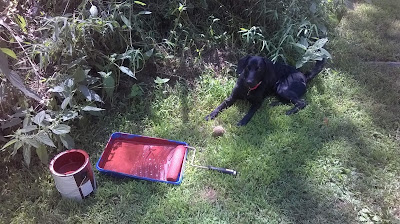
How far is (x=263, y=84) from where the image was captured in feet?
9.02

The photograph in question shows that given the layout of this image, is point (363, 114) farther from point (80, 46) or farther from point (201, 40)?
point (80, 46)

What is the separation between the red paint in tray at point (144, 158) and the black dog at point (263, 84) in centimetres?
45

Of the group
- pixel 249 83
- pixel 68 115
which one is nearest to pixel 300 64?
pixel 249 83

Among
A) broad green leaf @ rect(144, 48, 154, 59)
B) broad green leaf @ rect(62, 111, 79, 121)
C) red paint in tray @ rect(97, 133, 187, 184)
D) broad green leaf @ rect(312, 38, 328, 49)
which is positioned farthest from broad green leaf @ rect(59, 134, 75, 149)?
broad green leaf @ rect(312, 38, 328, 49)

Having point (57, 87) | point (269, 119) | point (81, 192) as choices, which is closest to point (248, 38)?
point (269, 119)

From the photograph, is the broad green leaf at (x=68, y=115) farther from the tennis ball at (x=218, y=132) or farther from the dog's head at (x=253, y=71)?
the dog's head at (x=253, y=71)

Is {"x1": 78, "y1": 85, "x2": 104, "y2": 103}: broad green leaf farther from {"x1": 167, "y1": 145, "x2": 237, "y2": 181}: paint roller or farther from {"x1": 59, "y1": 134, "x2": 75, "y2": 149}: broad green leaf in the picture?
{"x1": 167, "y1": 145, "x2": 237, "y2": 181}: paint roller

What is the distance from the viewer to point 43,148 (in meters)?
2.11

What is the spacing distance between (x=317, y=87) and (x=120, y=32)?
5.46 ft

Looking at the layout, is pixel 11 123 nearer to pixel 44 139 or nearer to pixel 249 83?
pixel 44 139

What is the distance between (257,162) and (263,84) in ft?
2.28

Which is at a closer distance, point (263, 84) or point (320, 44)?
point (263, 84)

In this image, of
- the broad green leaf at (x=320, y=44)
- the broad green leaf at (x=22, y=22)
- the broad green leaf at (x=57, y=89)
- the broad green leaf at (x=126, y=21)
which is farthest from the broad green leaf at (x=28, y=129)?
the broad green leaf at (x=320, y=44)

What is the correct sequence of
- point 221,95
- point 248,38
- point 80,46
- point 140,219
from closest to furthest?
1. point 140,219
2. point 80,46
3. point 221,95
4. point 248,38
